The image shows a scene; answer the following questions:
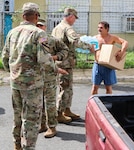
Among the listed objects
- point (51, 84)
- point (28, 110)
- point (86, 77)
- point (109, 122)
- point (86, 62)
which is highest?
point (109, 122)

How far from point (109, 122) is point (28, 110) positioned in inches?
68.7

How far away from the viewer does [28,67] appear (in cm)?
406

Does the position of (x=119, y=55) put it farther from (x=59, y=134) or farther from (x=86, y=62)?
(x=86, y=62)

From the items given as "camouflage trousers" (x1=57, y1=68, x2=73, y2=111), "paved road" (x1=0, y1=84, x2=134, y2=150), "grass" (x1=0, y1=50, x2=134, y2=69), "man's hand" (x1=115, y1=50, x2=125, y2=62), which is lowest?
"paved road" (x1=0, y1=84, x2=134, y2=150)

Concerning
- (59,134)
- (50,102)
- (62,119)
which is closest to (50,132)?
(59,134)

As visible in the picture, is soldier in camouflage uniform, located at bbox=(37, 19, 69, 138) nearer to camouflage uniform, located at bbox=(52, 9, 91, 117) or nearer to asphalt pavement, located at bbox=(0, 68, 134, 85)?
camouflage uniform, located at bbox=(52, 9, 91, 117)

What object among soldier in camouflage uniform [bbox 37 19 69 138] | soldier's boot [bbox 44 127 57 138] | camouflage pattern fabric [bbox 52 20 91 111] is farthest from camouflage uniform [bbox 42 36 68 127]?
camouflage pattern fabric [bbox 52 20 91 111]

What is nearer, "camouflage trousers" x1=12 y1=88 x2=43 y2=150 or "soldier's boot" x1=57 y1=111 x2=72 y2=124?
"camouflage trousers" x1=12 y1=88 x2=43 y2=150

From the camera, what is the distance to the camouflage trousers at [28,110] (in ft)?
13.6

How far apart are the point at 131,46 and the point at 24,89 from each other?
1237 cm

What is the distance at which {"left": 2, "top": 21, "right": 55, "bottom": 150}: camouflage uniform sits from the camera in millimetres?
3973

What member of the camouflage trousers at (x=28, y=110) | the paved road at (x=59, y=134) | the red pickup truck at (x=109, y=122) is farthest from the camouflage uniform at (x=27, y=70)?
the red pickup truck at (x=109, y=122)

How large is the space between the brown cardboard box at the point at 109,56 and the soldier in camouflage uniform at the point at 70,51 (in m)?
0.43

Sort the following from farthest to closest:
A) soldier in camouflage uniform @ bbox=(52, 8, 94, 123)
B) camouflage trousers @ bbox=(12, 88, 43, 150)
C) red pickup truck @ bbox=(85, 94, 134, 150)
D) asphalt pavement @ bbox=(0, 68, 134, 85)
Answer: asphalt pavement @ bbox=(0, 68, 134, 85), soldier in camouflage uniform @ bbox=(52, 8, 94, 123), camouflage trousers @ bbox=(12, 88, 43, 150), red pickup truck @ bbox=(85, 94, 134, 150)
